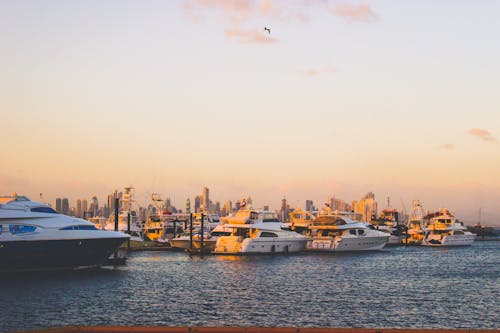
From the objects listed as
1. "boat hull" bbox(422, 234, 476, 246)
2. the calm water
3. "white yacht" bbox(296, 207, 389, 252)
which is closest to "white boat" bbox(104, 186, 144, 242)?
"white yacht" bbox(296, 207, 389, 252)

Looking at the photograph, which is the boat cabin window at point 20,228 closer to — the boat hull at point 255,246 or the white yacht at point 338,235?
the boat hull at point 255,246

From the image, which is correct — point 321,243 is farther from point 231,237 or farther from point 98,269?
point 98,269

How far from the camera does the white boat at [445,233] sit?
138m

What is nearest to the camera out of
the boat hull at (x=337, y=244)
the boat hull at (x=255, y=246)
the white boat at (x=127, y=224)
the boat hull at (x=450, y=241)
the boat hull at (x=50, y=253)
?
the boat hull at (x=50, y=253)

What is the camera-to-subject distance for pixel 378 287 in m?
58.3

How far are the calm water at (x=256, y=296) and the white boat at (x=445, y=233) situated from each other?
57.1 metres

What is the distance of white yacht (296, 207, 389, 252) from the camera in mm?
106981

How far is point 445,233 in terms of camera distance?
141 meters

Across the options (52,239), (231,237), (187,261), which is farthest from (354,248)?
(52,239)

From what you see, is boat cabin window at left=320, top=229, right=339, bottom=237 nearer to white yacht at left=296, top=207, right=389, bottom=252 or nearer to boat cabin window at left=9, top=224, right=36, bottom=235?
white yacht at left=296, top=207, right=389, bottom=252

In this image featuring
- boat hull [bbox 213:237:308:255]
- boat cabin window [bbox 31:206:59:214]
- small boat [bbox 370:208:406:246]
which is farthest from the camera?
small boat [bbox 370:208:406:246]

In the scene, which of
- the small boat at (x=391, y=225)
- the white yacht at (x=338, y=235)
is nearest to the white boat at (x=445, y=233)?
the small boat at (x=391, y=225)

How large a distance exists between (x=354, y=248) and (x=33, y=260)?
60899 mm

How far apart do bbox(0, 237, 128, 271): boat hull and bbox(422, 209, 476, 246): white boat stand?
294 feet
